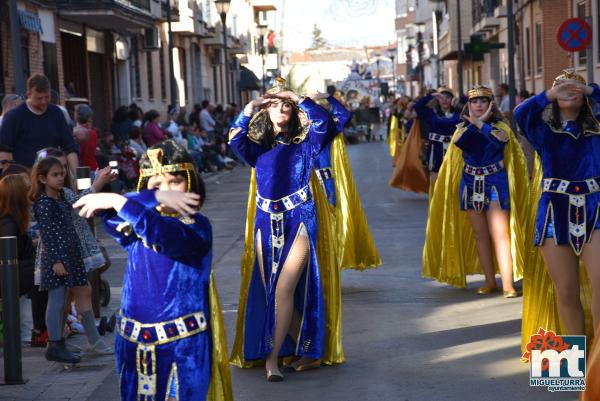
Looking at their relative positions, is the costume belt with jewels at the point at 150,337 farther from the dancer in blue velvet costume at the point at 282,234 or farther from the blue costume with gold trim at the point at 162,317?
the dancer in blue velvet costume at the point at 282,234

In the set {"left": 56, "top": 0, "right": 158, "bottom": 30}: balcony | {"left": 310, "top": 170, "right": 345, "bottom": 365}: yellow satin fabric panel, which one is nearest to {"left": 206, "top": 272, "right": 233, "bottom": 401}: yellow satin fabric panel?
{"left": 310, "top": 170, "right": 345, "bottom": 365}: yellow satin fabric panel

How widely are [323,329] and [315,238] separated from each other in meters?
0.60

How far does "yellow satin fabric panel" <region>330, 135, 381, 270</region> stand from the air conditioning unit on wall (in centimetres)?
2407

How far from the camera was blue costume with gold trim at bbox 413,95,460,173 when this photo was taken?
12281 millimetres

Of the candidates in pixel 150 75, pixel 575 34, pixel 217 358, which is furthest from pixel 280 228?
pixel 150 75

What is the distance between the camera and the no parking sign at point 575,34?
58.5ft

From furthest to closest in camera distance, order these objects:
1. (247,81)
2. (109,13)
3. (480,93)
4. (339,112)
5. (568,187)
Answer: (247,81) → (109,13) → (339,112) → (480,93) → (568,187)

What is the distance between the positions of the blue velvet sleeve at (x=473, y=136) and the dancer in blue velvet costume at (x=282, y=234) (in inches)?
102

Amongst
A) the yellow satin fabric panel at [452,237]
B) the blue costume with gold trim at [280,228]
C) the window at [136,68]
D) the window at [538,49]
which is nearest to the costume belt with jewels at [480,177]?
the yellow satin fabric panel at [452,237]

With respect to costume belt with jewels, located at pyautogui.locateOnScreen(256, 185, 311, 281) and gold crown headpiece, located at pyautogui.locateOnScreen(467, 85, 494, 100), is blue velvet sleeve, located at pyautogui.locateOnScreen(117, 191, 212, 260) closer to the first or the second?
costume belt with jewels, located at pyautogui.locateOnScreen(256, 185, 311, 281)

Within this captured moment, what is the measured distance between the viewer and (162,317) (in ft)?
15.2

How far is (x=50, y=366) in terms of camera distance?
7.77 meters

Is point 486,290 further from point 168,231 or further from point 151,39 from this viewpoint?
point 151,39

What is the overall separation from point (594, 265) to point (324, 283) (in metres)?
1.79
